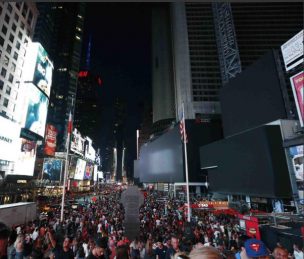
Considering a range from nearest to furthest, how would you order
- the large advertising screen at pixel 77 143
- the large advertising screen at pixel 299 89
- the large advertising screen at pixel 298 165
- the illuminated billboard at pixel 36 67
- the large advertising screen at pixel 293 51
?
the large advertising screen at pixel 299 89
the large advertising screen at pixel 293 51
the large advertising screen at pixel 298 165
the illuminated billboard at pixel 36 67
the large advertising screen at pixel 77 143

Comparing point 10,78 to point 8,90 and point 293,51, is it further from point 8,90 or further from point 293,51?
point 293,51

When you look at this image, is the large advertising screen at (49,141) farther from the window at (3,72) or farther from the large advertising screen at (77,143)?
the large advertising screen at (77,143)

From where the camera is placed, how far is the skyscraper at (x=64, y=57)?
359ft

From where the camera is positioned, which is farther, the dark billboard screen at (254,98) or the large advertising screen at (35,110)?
the large advertising screen at (35,110)

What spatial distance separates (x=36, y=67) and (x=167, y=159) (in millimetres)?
39346

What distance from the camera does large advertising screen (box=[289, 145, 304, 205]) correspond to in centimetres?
2189

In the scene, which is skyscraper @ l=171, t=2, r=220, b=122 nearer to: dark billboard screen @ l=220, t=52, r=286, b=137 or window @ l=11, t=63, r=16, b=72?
dark billboard screen @ l=220, t=52, r=286, b=137

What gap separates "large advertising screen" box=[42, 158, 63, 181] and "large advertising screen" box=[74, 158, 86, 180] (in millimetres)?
9574

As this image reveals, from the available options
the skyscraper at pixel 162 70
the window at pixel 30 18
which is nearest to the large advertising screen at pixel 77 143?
the window at pixel 30 18

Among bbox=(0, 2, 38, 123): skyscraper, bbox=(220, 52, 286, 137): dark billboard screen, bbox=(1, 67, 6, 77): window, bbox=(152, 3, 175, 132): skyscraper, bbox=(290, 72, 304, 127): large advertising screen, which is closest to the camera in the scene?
bbox=(290, 72, 304, 127): large advertising screen

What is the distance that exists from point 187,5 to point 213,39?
2126 cm

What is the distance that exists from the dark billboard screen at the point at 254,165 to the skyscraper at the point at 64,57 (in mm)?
84417

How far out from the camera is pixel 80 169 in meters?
79.6

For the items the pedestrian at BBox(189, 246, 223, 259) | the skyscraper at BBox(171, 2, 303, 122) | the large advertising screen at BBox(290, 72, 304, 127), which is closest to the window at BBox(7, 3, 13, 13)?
the large advertising screen at BBox(290, 72, 304, 127)
